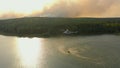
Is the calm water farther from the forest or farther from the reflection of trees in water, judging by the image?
the forest

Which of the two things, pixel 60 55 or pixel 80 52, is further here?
pixel 80 52

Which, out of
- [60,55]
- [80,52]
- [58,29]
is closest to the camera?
[60,55]

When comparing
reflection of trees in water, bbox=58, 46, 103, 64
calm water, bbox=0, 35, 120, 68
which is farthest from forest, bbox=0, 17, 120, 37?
reflection of trees in water, bbox=58, 46, 103, 64

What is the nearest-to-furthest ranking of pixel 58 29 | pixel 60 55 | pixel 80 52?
pixel 60 55
pixel 80 52
pixel 58 29

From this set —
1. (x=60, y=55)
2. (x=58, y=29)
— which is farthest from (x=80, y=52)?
(x=58, y=29)

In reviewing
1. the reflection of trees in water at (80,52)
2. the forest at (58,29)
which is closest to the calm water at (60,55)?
the reflection of trees in water at (80,52)

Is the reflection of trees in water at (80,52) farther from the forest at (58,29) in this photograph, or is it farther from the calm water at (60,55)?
the forest at (58,29)

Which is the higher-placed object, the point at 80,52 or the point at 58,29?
the point at 80,52

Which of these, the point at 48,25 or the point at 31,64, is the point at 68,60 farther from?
the point at 48,25

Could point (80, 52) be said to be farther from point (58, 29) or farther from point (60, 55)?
point (58, 29)
